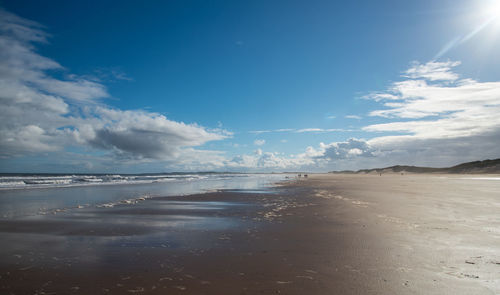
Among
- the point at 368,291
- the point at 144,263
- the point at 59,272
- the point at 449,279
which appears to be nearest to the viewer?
the point at 368,291

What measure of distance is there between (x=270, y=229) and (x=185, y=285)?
527 cm

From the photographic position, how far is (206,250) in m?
7.62

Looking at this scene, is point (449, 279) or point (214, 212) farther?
point (214, 212)

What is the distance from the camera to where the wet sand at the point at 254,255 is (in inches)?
209

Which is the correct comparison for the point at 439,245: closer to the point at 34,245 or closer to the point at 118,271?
the point at 118,271

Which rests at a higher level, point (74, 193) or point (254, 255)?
point (74, 193)

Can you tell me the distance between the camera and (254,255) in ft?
23.5

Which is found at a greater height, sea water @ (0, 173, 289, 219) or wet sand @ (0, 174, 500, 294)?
sea water @ (0, 173, 289, 219)

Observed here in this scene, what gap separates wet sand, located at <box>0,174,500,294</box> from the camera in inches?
209

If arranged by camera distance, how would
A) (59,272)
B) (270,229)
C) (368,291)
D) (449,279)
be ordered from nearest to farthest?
1. (368,291)
2. (449,279)
3. (59,272)
4. (270,229)

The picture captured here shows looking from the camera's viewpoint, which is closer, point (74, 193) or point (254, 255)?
point (254, 255)

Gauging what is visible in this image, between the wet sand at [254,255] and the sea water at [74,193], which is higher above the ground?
the sea water at [74,193]

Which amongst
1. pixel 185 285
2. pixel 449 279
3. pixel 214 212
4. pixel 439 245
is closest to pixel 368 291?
pixel 449 279

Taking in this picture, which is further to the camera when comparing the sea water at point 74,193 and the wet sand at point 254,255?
the sea water at point 74,193
